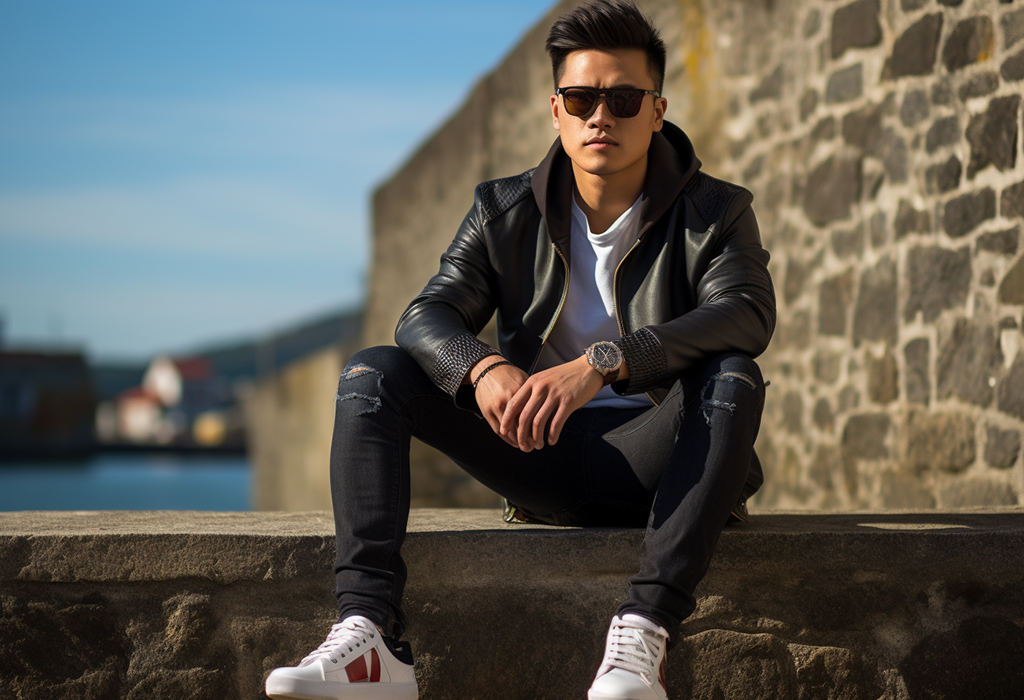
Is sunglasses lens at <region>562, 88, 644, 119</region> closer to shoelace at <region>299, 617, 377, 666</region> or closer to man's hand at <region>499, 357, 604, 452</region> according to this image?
man's hand at <region>499, 357, 604, 452</region>

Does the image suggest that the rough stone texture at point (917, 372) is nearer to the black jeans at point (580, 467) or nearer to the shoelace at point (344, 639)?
the black jeans at point (580, 467)

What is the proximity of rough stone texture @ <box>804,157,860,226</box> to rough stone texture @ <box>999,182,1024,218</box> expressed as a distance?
866mm

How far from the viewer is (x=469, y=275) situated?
2.24 meters

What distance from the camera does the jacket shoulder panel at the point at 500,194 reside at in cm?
226

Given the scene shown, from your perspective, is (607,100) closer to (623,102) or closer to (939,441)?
(623,102)

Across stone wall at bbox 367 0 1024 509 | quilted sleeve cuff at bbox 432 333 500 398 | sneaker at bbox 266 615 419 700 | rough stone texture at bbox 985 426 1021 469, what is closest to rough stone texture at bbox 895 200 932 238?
stone wall at bbox 367 0 1024 509

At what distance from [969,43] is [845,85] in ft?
2.49

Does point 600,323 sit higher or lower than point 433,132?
lower

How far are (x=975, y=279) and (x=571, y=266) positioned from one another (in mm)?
1772

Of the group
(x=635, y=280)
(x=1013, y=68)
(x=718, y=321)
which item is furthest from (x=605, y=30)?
Result: (x=1013, y=68)

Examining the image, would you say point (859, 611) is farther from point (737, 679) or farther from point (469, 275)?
point (469, 275)

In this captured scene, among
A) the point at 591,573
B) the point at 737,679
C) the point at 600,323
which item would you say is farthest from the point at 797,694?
the point at 600,323

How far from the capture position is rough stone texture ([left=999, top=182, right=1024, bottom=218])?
313cm

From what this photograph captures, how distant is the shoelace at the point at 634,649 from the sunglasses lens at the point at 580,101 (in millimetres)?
1040
